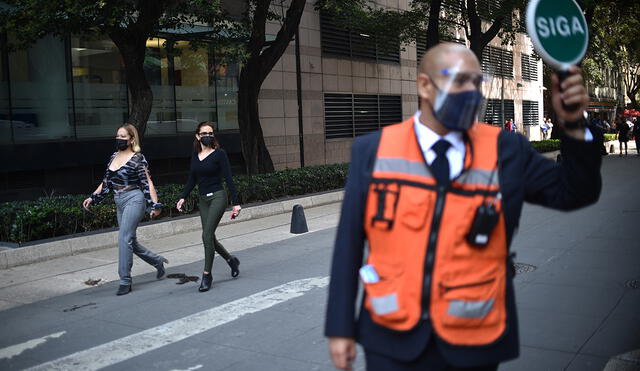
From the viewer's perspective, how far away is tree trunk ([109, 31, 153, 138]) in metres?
13.5

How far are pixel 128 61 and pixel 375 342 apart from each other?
39.9ft

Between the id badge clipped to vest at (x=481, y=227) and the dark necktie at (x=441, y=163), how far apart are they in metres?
0.16

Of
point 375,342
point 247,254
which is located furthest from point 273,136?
point 375,342

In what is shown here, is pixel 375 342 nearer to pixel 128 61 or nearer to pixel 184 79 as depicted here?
pixel 128 61

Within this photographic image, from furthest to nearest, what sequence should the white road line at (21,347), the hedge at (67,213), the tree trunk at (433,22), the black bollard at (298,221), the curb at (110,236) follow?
1. the tree trunk at (433,22)
2. the black bollard at (298,221)
3. the hedge at (67,213)
4. the curb at (110,236)
5. the white road line at (21,347)

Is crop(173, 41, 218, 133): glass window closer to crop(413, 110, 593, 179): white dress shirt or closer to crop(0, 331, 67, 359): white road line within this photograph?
crop(0, 331, 67, 359): white road line

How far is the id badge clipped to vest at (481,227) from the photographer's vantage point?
2.37 meters

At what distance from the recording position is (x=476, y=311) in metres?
2.37

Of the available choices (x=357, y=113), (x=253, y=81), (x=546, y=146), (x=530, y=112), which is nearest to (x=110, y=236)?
(x=253, y=81)

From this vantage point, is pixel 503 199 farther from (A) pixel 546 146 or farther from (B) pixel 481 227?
(A) pixel 546 146

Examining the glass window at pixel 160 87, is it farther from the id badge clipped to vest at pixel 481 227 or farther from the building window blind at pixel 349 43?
the id badge clipped to vest at pixel 481 227

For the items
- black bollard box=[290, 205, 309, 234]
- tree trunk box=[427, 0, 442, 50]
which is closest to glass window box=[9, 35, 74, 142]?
black bollard box=[290, 205, 309, 234]

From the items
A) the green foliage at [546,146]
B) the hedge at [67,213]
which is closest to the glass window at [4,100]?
the hedge at [67,213]

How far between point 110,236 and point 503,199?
31.1 feet
